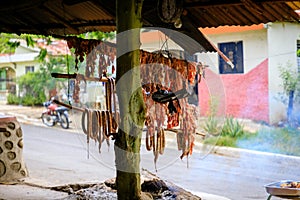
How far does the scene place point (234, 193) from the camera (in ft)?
19.5

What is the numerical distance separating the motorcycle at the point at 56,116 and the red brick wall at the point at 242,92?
440cm

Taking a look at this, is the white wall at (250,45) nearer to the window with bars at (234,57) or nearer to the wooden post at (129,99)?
the window with bars at (234,57)

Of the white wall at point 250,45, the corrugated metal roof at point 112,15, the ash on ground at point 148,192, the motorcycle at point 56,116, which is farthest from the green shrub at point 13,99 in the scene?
the ash on ground at point 148,192

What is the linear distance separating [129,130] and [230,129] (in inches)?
269

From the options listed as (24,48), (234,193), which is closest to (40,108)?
(24,48)

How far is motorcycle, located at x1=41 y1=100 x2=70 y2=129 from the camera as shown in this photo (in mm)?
12652

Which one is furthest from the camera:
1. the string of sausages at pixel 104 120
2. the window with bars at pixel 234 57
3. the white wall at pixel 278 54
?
the window with bars at pixel 234 57

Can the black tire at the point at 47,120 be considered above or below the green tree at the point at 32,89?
below

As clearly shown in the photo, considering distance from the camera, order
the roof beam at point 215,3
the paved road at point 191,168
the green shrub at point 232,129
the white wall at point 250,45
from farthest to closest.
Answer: the white wall at point 250,45
the green shrub at point 232,129
the paved road at point 191,168
the roof beam at point 215,3

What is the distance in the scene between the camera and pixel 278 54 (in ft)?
33.0

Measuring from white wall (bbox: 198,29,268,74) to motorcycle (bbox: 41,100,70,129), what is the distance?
15.8ft

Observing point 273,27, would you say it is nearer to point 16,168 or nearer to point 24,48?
point 16,168

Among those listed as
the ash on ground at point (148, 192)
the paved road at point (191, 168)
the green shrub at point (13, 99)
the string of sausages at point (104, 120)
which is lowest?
the paved road at point (191, 168)

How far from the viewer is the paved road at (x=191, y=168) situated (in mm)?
6395
